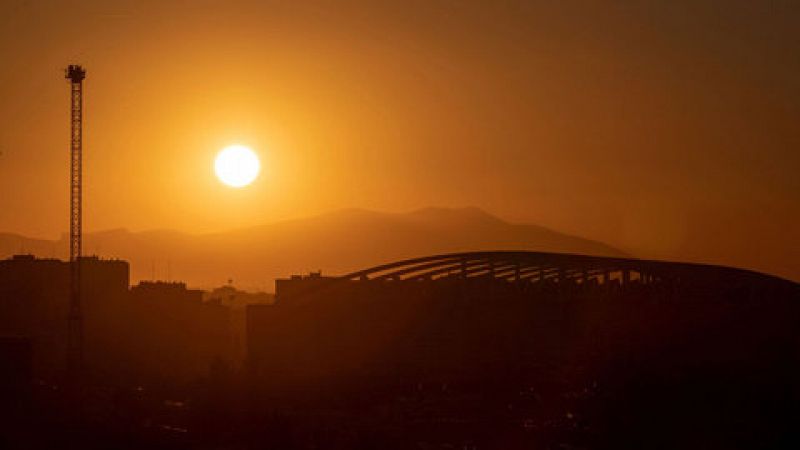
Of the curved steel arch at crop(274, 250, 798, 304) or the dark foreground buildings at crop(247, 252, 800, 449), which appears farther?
the curved steel arch at crop(274, 250, 798, 304)

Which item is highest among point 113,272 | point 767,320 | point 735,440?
point 113,272

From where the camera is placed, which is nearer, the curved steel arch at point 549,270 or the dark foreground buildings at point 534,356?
the dark foreground buildings at point 534,356

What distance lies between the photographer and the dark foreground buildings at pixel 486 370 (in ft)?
141

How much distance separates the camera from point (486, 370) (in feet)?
194

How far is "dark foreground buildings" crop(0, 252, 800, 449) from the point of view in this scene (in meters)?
43.1

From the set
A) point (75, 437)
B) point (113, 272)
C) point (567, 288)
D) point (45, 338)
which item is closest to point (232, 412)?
point (75, 437)

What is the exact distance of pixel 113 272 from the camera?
347 ft

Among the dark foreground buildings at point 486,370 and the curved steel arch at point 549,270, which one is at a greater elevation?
the curved steel arch at point 549,270

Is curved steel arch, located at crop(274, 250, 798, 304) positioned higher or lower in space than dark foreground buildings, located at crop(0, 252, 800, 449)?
higher

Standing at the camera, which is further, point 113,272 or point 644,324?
point 113,272

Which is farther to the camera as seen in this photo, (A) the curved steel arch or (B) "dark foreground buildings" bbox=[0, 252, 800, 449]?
(A) the curved steel arch

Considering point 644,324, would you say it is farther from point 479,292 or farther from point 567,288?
point 479,292

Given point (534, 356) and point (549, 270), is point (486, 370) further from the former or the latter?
point (549, 270)

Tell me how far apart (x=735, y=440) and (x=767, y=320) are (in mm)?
16829
